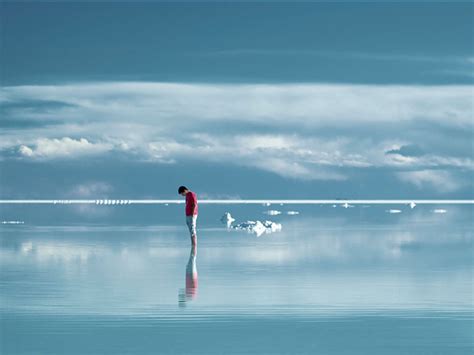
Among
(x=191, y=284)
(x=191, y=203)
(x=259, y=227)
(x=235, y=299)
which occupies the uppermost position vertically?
(x=191, y=203)

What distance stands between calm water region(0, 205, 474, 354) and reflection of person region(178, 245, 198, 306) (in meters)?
0.03

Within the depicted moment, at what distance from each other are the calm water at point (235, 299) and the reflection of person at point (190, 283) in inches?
1.1

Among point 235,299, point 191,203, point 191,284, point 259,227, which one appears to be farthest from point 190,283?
point 259,227

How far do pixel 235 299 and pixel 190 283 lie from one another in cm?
197

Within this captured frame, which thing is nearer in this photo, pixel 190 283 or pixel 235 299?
pixel 235 299

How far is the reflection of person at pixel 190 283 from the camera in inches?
507

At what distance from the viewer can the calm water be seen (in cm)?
973

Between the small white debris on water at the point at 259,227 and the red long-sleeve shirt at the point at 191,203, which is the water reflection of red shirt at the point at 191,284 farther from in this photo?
the small white debris on water at the point at 259,227

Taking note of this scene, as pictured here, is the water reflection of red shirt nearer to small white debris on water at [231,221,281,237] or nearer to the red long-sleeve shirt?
the red long-sleeve shirt

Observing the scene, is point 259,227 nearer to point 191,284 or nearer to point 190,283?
point 190,283

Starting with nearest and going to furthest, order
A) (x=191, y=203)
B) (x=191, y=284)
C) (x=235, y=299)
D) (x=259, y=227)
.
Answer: (x=235, y=299) < (x=191, y=284) < (x=191, y=203) < (x=259, y=227)

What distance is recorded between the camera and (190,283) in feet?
48.2

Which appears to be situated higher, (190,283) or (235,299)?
(190,283)

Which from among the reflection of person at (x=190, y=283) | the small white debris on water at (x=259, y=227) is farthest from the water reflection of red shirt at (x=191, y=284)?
the small white debris on water at (x=259, y=227)
